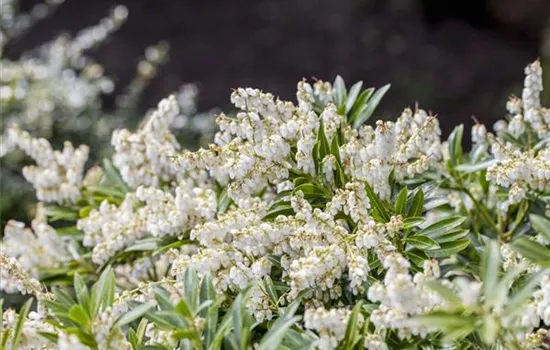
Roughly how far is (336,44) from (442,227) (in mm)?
4578

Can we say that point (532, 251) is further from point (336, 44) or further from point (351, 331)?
point (336, 44)

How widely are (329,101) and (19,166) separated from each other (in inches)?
66.8

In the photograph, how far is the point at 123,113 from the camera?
352 cm

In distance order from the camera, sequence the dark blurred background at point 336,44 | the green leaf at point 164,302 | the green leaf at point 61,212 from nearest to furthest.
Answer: the green leaf at point 164,302, the green leaf at point 61,212, the dark blurred background at point 336,44

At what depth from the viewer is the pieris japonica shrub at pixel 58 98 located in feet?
9.88

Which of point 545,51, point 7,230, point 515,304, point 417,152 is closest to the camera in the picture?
point 515,304

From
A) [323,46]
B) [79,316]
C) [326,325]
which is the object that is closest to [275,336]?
[326,325]

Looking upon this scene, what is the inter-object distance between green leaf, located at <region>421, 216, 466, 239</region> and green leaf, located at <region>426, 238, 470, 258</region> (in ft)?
0.08

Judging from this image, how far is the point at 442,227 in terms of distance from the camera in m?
1.46

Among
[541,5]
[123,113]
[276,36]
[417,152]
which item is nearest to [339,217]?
[417,152]

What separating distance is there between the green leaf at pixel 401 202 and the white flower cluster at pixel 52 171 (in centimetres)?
92

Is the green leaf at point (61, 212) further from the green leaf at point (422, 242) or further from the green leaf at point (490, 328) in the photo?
the green leaf at point (490, 328)

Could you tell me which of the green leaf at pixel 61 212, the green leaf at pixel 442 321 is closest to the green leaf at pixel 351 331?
the green leaf at pixel 442 321

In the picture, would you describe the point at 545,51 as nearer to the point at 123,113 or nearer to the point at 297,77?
the point at 297,77
